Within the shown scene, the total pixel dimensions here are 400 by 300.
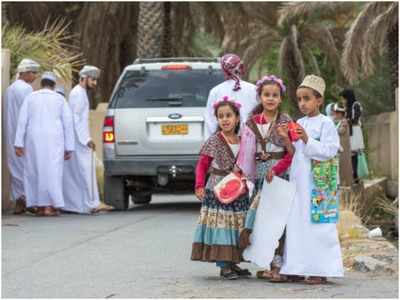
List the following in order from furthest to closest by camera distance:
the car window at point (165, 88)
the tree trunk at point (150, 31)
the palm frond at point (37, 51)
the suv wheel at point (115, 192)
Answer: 1. the tree trunk at point (150, 31)
2. the palm frond at point (37, 51)
3. the suv wheel at point (115, 192)
4. the car window at point (165, 88)

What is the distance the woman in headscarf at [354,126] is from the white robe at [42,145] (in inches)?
239

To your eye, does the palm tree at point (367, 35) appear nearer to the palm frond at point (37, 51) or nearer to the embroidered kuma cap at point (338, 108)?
the embroidered kuma cap at point (338, 108)

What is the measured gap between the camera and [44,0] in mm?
31953

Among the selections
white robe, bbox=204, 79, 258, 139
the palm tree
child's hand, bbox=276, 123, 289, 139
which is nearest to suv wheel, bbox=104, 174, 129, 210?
white robe, bbox=204, 79, 258, 139

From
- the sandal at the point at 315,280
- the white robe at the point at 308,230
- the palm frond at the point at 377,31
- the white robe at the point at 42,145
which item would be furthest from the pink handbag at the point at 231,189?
the palm frond at the point at 377,31

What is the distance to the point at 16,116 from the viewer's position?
15727mm

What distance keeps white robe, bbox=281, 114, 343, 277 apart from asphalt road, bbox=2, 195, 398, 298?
0.52 feet

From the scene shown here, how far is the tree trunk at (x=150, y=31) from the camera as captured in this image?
2711cm

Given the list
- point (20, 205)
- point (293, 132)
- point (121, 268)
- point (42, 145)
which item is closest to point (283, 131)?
point (293, 132)

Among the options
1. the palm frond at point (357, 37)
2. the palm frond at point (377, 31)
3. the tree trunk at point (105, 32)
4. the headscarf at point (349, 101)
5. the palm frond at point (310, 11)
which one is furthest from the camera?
the tree trunk at point (105, 32)

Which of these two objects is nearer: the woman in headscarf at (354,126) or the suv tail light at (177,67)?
the suv tail light at (177,67)

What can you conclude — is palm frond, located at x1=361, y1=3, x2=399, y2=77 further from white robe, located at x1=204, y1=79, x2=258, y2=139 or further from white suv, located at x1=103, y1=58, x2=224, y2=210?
white robe, located at x1=204, y1=79, x2=258, y2=139

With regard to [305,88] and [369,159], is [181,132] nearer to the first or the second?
[305,88]

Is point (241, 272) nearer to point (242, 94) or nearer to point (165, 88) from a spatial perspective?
point (242, 94)
